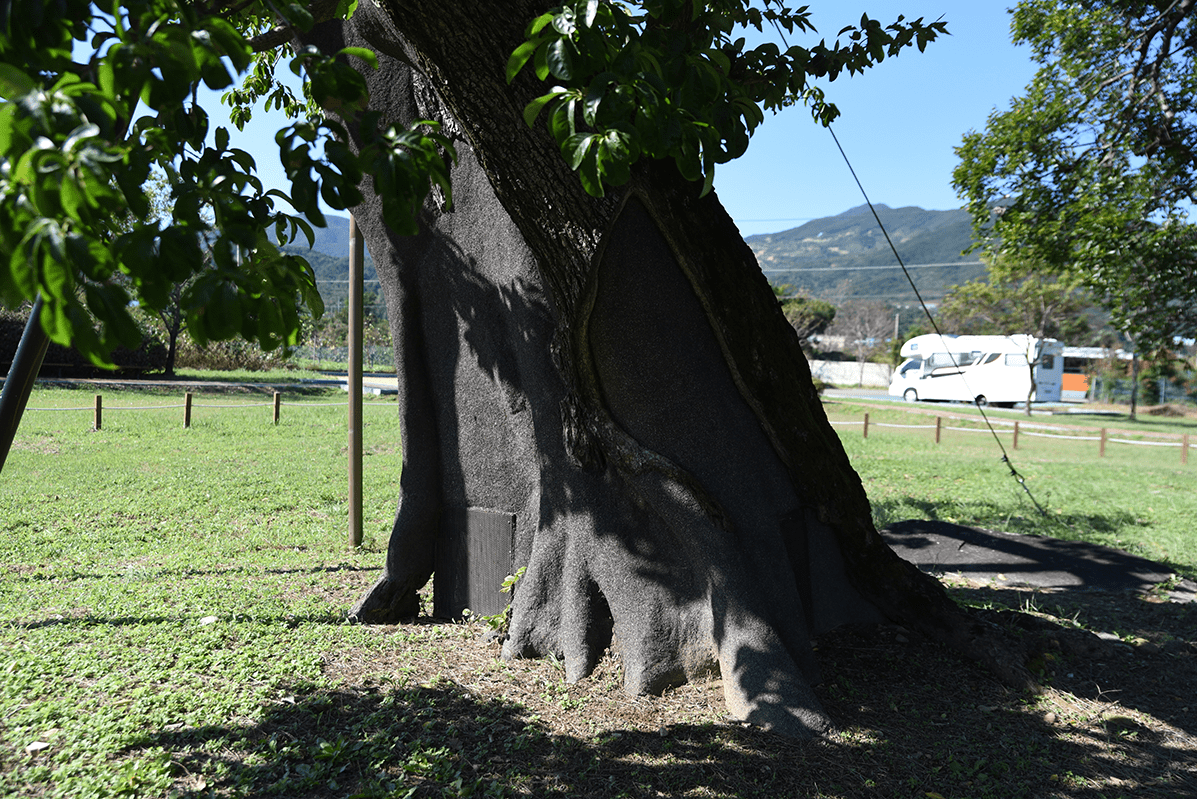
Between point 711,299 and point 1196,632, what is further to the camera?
point 1196,632

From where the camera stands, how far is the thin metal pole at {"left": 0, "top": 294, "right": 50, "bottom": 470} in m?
3.26

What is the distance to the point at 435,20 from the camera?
330cm

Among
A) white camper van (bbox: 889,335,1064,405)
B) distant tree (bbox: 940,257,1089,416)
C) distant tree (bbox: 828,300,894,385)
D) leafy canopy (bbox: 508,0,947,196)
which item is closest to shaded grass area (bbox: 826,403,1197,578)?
leafy canopy (bbox: 508,0,947,196)

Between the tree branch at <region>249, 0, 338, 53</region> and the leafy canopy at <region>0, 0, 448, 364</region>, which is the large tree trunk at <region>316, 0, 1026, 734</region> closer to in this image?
the tree branch at <region>249, 0, 338, 53</region>

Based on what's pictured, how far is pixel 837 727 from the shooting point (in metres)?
3.70

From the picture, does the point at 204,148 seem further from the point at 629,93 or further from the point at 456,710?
the point at 456,710

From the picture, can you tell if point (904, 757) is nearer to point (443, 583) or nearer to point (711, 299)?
point (711, 299)

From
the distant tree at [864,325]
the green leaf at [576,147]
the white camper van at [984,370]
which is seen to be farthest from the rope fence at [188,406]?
the distant tree at [864,325]

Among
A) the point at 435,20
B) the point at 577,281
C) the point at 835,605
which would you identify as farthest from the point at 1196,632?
the point at 435,20

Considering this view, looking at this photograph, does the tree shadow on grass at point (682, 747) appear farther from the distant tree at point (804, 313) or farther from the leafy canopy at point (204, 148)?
the distant tree at point (804, 313)

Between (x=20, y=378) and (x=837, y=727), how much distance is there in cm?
405

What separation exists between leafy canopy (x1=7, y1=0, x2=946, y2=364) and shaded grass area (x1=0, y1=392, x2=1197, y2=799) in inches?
84.5

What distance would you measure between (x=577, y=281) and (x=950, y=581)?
4867mm

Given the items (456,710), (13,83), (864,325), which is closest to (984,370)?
(864,325)
